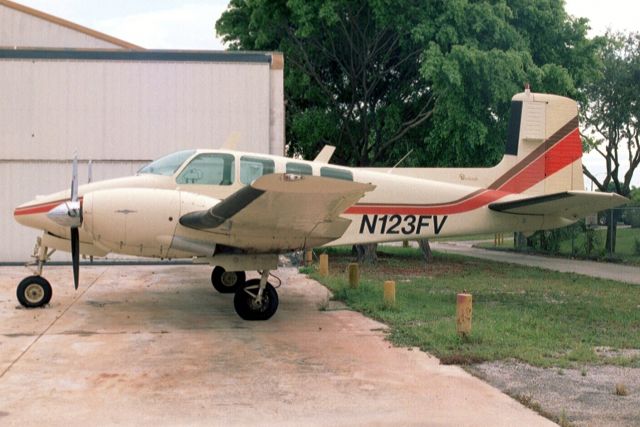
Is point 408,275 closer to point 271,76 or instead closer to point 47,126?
point 271,76

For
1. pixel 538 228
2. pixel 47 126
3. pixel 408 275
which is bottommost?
pixel 408 275

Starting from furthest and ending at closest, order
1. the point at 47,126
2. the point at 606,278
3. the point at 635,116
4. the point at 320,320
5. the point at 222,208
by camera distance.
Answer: the point at 635,116, the point at 47,126, the point at 606,278, the point at 320,320, the point at 222,208

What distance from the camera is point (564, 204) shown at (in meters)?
12.7

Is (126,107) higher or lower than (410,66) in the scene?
lower

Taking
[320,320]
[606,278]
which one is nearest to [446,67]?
[606,278]

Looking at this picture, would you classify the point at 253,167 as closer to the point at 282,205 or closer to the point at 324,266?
the point at 282,205

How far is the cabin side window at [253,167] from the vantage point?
11.9 meters

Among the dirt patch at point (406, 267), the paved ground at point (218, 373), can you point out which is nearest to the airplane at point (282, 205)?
the paved ground at point (218, 373)

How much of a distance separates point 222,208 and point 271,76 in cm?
1172

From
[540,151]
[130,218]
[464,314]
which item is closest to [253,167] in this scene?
[130,218]

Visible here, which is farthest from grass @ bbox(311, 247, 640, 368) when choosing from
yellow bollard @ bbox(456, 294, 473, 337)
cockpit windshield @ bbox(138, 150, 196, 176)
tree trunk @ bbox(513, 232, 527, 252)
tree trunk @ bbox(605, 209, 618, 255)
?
tree trunk @ bbox(513, 232, 527, 252)

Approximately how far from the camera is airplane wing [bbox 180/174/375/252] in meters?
8.79

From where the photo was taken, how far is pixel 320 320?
35.8ft

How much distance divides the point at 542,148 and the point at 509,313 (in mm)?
4318
